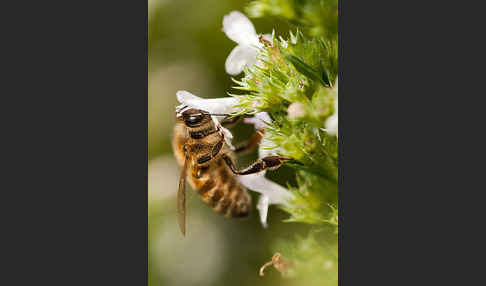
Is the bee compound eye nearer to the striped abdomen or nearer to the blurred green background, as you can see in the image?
the striped abdomen

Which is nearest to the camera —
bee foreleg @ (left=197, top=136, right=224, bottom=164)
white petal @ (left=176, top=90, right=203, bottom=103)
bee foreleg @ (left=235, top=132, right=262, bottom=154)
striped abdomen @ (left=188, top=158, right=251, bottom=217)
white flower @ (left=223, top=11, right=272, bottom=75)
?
white petal @ (left=176, top=90, right=203, bottom=103)

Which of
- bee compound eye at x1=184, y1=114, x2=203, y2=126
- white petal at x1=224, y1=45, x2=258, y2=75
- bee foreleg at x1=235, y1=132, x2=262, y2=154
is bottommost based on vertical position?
bee foreleg at x1=235, y1=132, x2=262, y2=154

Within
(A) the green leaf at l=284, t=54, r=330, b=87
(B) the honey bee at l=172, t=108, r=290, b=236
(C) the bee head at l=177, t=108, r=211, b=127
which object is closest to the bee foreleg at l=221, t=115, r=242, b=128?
(B) the honey bee at l=172, t=108, r=290, b=236

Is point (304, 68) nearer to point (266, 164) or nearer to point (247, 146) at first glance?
point (266, 164)

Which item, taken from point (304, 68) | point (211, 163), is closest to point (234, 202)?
point (211, 163)

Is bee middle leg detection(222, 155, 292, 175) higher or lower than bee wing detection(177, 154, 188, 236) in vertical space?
higher

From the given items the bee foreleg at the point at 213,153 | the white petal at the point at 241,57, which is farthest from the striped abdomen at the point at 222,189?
the white petal at the point at 241,57

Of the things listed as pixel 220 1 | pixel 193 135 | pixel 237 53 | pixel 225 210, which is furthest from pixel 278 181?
pixel 220 1
